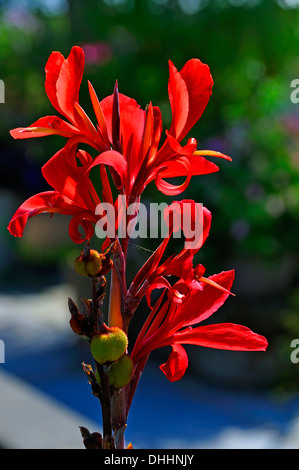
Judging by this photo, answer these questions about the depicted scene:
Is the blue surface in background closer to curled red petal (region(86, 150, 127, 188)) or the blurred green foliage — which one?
the blurred green foliage

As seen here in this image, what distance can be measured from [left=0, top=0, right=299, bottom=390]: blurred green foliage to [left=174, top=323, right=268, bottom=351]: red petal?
1801mm

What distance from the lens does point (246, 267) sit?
7.23ft

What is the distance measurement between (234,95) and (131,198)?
223cm

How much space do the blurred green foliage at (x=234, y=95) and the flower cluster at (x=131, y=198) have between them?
5.90ft

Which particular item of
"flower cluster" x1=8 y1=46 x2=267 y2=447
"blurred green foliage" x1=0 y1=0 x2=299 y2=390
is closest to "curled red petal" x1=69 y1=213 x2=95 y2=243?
"flower cluster" x1=8 y1=46 x2=267 y2=447

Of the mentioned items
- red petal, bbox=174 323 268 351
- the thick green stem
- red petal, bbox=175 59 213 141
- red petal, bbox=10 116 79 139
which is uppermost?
red petal, bbox=175 59 213 141

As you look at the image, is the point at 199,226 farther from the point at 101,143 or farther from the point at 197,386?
the point at 197,386

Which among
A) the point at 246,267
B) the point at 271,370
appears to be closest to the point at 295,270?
the point at 246,267

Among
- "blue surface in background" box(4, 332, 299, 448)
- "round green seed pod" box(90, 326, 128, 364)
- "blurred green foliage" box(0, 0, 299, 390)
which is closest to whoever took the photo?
"round green seed pod" box(90, 326, 128, 364)

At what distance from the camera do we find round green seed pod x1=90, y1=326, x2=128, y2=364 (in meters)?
0.23

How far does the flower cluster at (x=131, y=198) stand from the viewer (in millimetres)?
245

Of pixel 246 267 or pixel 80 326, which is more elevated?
pixel 246 267

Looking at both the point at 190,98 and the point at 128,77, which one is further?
the point at 128,77
